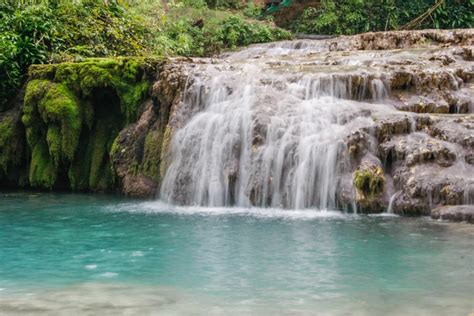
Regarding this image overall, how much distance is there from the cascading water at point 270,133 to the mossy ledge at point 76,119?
4.90ft

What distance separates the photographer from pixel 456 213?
320 inches

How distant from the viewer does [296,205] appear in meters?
9.58

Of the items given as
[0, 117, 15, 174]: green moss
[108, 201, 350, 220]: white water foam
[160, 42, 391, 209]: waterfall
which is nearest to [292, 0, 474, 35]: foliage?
[160, 42, 391, 209]: waterfall

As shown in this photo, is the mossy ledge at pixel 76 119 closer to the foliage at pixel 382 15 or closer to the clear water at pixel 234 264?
the clear water at pixel 234 264

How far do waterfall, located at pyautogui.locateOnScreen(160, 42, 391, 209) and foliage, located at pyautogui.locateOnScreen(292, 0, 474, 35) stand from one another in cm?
1261

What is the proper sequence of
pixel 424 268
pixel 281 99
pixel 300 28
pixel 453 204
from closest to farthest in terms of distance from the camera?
pixel 424 268 → pixel 453 204 → pixel 281 99 → pixel 300 28

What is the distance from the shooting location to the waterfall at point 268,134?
31.8 ft

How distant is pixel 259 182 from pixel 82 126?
15.8ft

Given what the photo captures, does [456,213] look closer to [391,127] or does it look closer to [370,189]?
[370,189]

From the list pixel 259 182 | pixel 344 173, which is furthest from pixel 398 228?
pixel 259 182

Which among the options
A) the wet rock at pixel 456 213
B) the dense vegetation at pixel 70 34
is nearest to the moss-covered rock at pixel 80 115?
the dense vegetation at pixel 70 34

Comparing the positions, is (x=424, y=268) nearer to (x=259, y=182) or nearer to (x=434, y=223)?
(x=434, y=223)

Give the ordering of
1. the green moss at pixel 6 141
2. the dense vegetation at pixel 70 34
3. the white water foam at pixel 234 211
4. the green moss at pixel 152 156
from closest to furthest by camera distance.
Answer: the white water foam at pixel 234 211 → the green moss at pixel 152 156 → the green moss at pixel 6 141 → the dense vegetation at pixel 70 34

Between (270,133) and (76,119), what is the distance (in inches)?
174
